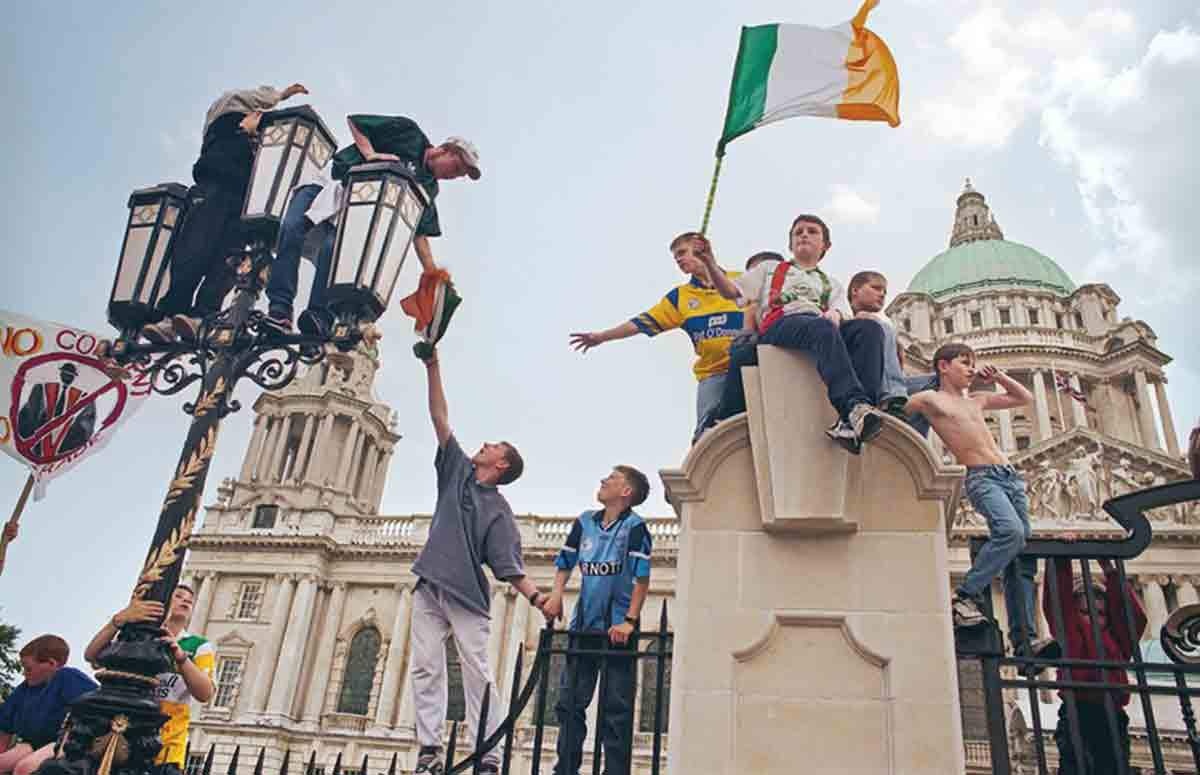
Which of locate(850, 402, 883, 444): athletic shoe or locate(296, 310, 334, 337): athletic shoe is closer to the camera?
locate(850, 402, 883, 444): athletic shoe

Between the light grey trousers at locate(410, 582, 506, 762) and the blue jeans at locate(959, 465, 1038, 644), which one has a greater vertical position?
the blue jeans at locate(959, 465, 1038, 644)

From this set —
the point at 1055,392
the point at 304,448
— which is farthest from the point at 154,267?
the point at 1055,392

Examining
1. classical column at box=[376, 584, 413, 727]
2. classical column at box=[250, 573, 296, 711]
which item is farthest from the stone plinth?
classical column at box=[250, 573, 296, 711]

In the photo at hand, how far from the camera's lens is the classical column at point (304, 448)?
4750cm

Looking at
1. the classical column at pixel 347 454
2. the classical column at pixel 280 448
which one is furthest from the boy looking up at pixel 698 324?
the classical column at pixel 280 448

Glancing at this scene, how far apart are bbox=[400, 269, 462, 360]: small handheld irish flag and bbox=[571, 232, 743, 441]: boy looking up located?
4.34 feet

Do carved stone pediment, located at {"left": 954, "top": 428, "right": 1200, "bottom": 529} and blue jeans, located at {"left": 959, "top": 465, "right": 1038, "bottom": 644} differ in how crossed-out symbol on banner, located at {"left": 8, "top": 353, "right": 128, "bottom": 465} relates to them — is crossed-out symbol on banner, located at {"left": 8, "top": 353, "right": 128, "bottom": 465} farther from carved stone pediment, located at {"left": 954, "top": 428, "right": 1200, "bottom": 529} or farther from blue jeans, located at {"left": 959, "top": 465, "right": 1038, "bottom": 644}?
carved stone pediment, located at {"left": 954, "top": 428, "right": 1200, "bottom": 529}

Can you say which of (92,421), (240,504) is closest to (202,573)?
(240,504)

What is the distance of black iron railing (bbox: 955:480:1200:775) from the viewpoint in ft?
12.8

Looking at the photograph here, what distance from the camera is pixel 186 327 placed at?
5.98 m

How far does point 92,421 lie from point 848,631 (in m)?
6.03

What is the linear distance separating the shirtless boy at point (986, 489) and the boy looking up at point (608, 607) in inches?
76.5

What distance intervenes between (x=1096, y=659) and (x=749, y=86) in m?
4.59

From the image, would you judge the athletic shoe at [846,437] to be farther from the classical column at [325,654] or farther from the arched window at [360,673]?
the classical column at [325,654]
